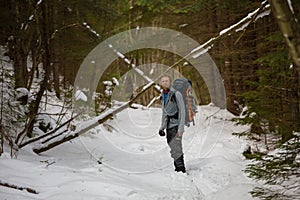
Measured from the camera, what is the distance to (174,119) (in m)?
6.45

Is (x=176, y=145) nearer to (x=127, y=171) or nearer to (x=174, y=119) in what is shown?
(x=174, y=119)

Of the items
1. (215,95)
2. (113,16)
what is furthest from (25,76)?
(215,95)

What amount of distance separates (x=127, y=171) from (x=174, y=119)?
5.03 feet

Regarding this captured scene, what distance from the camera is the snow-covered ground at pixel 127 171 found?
14.9 ft

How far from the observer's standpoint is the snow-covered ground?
4527 mm

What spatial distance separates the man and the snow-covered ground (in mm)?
347

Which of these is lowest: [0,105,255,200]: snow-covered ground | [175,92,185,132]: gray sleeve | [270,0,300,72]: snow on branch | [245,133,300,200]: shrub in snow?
[0,105,255,200]: snow-covered ground

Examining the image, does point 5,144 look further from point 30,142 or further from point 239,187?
point 239,187

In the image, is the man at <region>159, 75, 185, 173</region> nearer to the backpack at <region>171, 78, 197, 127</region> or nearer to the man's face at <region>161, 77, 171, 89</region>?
the man's face at <region>161, 77, 171, 89</region>

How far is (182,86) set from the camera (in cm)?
646

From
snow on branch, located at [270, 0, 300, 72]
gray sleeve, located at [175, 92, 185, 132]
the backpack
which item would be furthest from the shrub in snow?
the backpack

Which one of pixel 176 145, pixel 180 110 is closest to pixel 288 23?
pixel 180 110

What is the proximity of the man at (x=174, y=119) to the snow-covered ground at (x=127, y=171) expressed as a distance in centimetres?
35

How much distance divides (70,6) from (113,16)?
1.26 meters
